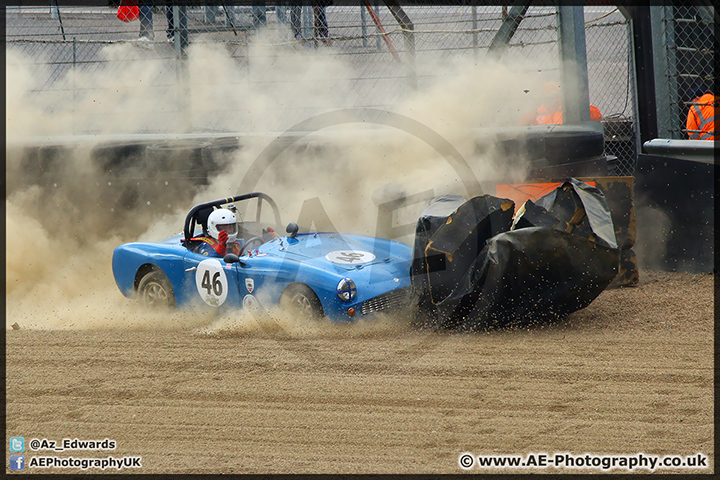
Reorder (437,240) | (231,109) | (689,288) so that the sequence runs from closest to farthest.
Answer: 1. (437,240)
2. (689,288)
3. (231,109)

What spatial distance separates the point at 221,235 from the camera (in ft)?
22.5

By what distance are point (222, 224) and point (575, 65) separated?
508 cm

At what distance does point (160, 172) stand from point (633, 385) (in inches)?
294

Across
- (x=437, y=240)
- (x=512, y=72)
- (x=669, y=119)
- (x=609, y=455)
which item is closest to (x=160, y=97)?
(x=512, y=72)

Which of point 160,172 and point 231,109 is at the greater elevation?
point 231,109

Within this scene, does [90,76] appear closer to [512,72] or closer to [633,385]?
[512,72]

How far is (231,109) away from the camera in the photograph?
33.1 feet

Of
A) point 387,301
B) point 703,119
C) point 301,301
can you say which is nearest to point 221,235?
point 301,301

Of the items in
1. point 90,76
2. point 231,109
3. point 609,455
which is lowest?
point 609,455

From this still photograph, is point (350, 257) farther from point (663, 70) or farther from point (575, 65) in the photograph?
point (575, 65)

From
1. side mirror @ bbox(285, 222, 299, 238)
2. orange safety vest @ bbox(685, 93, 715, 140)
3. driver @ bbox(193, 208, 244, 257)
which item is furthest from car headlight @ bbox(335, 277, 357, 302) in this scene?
orange safety vest @ bbox(685, 93, 715, 140)

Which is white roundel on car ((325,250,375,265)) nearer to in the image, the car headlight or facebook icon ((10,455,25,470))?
the car headlight

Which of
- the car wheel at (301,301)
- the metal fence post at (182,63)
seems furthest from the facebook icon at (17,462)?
Answer: the metal fence post at (182,63)

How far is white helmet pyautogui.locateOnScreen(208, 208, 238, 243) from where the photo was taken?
6902 millimetres
